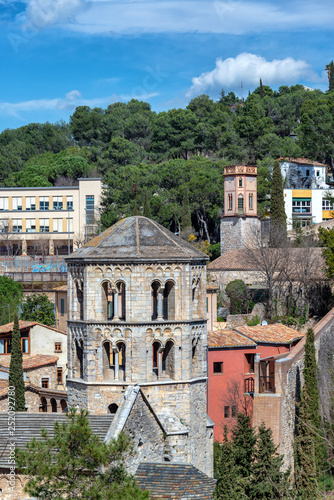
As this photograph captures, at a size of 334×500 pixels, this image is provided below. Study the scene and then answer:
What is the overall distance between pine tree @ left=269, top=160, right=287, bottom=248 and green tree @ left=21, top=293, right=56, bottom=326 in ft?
57.5

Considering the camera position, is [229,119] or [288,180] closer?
[288,180]

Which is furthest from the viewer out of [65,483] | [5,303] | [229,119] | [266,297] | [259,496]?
[229,119]

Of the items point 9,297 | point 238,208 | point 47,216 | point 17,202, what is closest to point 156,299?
point 9,297

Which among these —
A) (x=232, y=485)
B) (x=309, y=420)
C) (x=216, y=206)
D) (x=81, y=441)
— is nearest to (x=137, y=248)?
(x=232, y=485)

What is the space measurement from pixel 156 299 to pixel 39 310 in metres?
30.6

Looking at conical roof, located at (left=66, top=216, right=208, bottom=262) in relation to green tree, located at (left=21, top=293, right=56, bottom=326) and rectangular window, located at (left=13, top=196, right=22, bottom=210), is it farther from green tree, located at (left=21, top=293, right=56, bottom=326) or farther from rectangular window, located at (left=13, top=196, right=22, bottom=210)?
rectangular window, located at (left=13, top=196, right=22, bottom=210)

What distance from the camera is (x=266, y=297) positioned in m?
57.4

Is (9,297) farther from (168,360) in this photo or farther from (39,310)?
(168,360)

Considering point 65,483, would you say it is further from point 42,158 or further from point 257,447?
point 42,158

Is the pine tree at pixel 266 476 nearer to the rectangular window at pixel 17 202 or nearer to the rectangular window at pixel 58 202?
the rectangular window at pixel 58 202

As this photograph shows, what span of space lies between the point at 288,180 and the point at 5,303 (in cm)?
3977

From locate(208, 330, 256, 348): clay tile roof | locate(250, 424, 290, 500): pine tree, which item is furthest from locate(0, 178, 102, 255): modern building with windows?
locate(250, 424, 290, 500): pine tree

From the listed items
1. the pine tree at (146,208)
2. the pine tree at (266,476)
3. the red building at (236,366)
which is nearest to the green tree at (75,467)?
the pine tree at (266,476)

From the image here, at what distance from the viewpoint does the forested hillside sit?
7681 centimetres
